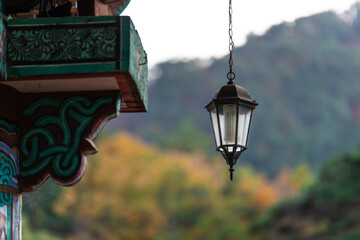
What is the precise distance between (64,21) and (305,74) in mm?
77000

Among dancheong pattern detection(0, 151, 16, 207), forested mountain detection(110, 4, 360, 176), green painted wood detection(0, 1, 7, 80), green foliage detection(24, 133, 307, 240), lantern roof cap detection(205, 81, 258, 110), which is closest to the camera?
green painted wood detection(0, 1, 7, 80)

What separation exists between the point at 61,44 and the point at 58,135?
528 mm

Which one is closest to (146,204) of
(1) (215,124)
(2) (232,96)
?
(1) (215,124)

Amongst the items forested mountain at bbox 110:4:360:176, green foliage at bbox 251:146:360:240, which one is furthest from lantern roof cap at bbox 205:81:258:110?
forested mountain at bbox 110:4:360:176

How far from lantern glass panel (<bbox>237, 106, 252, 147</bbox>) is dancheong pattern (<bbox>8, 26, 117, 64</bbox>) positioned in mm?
1385

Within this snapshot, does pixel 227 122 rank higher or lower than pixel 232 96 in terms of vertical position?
lower

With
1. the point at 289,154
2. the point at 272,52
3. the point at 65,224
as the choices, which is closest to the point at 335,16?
the point at 272,52

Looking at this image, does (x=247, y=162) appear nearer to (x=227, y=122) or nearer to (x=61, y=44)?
(x=227, y=122)

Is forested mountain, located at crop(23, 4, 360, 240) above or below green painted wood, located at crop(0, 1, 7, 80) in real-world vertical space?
above

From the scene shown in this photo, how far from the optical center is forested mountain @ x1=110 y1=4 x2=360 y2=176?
7012 centimetres

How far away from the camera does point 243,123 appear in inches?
187

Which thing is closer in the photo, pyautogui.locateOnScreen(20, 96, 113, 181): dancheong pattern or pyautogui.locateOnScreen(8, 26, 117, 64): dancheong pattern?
pyautogui.locateOnScreen(8, 26, 117, 64): dancheong pattern

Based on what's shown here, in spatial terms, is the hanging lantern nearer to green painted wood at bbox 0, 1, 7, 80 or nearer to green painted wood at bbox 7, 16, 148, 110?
green painted wood at bbox 7, 16, 148, 110

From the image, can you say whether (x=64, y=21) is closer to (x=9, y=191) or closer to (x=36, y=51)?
(x=36, y=51)
